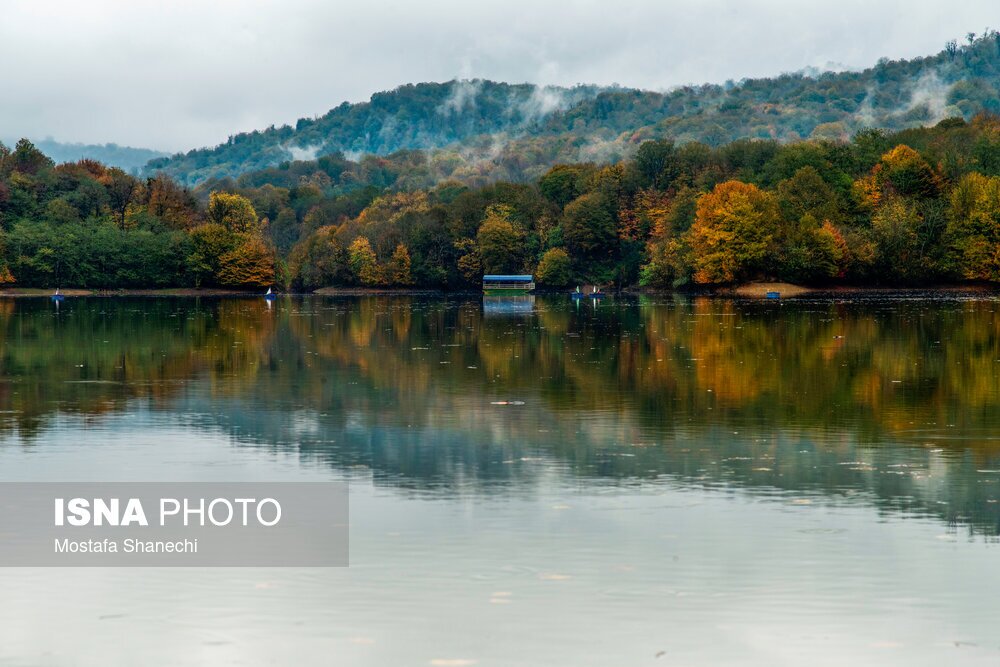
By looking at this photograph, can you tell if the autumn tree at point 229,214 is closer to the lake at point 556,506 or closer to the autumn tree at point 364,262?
the autumn tree at point 364,262

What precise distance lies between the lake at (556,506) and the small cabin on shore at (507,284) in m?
121

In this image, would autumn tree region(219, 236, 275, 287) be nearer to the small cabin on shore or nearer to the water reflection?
the small cabin on shore

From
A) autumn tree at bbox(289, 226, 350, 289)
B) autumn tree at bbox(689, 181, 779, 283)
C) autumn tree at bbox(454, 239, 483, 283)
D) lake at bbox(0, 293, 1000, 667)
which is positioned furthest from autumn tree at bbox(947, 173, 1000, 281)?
lake at bbox(0, 293, 1000, 667)

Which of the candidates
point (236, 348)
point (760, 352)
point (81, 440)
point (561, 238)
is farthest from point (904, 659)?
point (561, 238)

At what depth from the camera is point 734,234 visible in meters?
125

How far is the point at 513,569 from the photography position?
45.2ft

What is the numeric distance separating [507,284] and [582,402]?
135981mm

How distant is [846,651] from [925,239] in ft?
397

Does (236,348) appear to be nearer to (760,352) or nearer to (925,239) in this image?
(760,352)

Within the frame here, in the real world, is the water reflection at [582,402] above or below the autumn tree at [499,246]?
below

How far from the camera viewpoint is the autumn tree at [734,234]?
410 ft

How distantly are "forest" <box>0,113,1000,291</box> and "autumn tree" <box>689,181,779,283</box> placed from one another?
0.71ft

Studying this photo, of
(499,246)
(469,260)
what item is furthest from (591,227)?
(469,260)

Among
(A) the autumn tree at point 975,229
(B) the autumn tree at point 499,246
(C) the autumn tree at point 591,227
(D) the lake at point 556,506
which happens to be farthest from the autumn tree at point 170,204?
(D) the lake at point 556,506
